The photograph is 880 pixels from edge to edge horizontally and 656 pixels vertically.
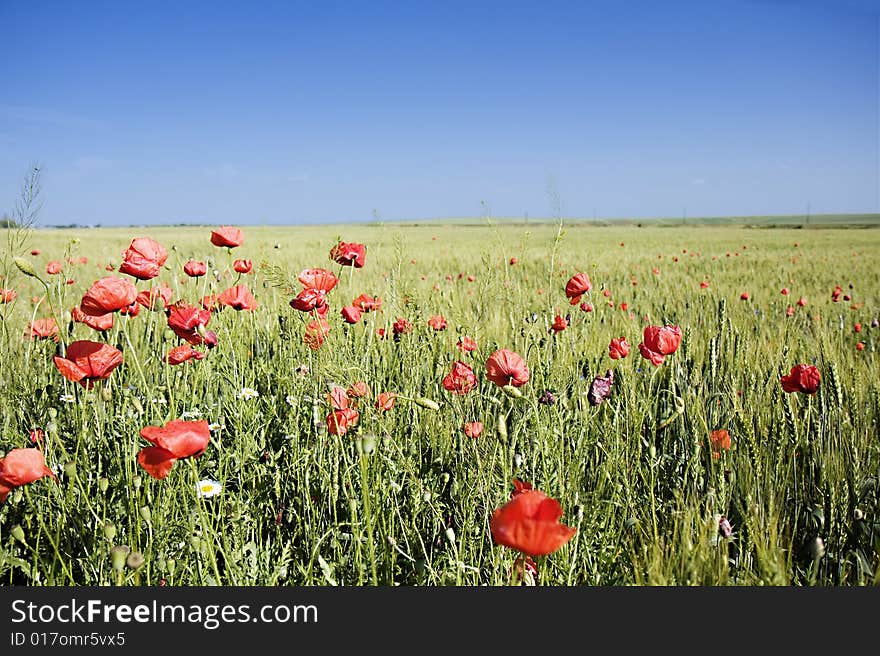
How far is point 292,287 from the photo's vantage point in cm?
167

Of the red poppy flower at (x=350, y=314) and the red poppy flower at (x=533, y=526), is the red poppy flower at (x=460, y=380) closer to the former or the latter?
the red poppy flower at (x=350, y=314)

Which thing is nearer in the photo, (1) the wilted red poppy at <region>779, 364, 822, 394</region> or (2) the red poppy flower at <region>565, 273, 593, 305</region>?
(1) the wilted red poppy at <region>779, 364, 822, 394</region>

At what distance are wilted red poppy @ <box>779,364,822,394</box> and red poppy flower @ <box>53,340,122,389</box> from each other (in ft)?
5.53

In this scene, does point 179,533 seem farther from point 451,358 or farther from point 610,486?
point 451,358

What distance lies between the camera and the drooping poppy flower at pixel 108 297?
139 cm

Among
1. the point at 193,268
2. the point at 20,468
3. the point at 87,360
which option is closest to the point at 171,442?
the point at 20,468

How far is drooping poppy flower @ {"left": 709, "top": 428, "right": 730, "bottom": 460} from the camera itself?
5.18 feet

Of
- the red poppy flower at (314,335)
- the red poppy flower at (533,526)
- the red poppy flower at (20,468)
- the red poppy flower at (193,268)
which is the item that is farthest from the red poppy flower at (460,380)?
the red poppy flower at (193,268)

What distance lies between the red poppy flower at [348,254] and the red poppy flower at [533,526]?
4.48 feet

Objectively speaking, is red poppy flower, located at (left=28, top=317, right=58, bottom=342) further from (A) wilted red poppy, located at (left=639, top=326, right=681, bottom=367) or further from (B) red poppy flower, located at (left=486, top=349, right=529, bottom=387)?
(A) wilted red poppy, located at (left=639, top=326, right=681, bottom=367)

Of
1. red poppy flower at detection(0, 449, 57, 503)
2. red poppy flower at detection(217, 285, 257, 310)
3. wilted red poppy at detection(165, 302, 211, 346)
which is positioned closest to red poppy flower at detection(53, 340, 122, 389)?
red poppy flower at detection(0, 449, 57, 503)

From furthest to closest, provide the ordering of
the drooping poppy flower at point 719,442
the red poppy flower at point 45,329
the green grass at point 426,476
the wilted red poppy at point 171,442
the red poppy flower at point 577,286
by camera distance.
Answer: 1. the red poppy flower at point 45,329
2. the red poppy flower at point 577,286
3. the drooping poppy flower at point 719,442
4. the green grass at point 426,476
5. the wilted red poppy at point 171,442

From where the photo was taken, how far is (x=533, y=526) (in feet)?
2.71

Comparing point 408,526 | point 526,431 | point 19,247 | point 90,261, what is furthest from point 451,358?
point 90,261
